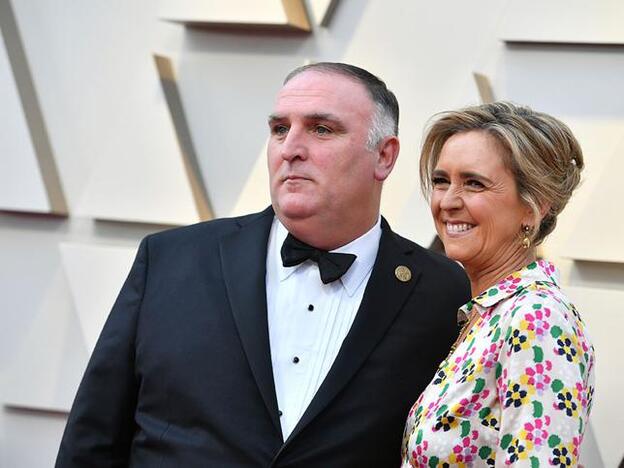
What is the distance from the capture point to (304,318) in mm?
2109

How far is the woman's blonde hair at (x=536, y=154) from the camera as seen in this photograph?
193 cm

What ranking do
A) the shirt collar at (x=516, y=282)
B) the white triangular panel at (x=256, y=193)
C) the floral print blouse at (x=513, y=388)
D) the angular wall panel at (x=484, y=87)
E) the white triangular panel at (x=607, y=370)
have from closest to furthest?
the floral print blouse at (x=513, y=388) → the shirt collar at (x=516, y=282) → the white triangular panel at (x=607, y=370) → the angular wall panel at (x=484, y=87) → the white triangular panel at (x=256, y=193)

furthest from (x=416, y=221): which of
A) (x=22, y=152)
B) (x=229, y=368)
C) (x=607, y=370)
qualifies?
(x=22, y=152)

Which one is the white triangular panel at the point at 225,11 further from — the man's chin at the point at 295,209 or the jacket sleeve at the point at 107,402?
the jacket sleeve at the point at 107,402

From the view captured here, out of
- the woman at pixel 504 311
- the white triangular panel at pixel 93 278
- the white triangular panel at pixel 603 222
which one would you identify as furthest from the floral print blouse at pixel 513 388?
the white triangular panel at pixel 93 278

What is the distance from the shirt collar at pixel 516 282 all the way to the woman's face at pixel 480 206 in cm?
5

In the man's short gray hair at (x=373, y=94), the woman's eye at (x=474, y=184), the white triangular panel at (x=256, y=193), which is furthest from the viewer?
the white triangular panel at (x=256, y=193)

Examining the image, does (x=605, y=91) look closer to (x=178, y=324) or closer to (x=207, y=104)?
(x=207, y=104)

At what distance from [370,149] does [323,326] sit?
1.25 ft

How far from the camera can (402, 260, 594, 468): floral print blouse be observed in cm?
166

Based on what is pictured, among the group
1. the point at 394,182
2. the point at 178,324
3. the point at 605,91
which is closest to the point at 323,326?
the point at 178,324

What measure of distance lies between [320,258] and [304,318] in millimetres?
126

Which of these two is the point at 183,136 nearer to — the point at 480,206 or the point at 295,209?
the point at 295,209

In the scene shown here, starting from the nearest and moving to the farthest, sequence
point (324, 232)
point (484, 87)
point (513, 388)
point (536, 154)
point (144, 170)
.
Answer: point (513, 388)
point (536, 154)
point (324, 232)
point (484, 87)
point (144, 170)
